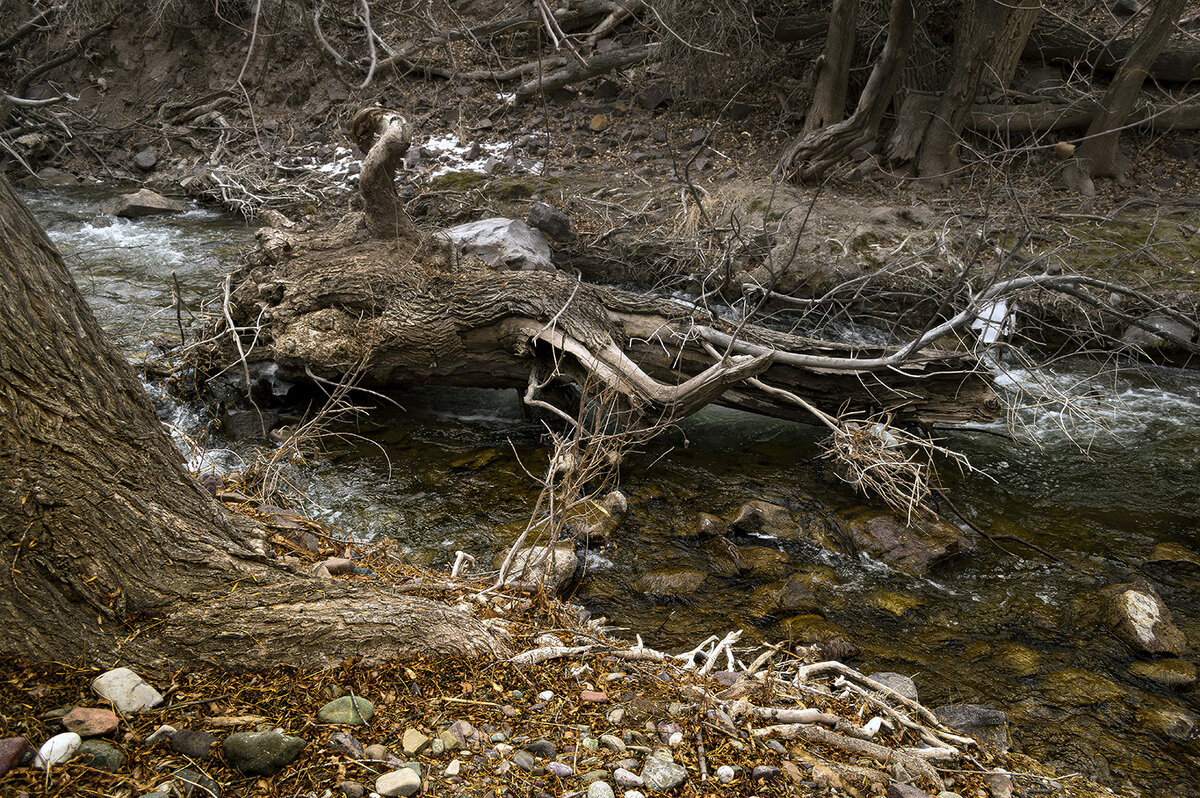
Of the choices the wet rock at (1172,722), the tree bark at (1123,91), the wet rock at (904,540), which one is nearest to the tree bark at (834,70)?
the tree bark at (1123,91)

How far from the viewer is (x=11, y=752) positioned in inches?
68.0

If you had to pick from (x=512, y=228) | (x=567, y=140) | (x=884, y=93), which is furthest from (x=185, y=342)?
(x=884, y=93)

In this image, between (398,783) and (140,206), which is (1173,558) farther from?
(140,206)

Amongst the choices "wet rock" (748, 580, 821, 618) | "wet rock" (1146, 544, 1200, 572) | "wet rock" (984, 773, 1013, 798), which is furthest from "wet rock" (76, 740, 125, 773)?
"wet rock" (1146, 544, 1200, 572)

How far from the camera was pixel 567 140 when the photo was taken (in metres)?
11.6

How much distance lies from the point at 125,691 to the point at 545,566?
1.79 meters

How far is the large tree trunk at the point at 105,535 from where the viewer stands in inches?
77.9

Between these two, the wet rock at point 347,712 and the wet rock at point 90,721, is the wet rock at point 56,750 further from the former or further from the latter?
the wet rock at point 347,712

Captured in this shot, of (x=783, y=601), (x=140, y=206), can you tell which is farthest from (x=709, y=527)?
(x=140, y=206)

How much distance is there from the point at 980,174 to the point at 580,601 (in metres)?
8.26

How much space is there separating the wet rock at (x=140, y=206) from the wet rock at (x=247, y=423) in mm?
5815

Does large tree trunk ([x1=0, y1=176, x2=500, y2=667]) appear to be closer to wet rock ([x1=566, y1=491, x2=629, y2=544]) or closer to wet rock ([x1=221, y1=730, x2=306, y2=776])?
wet rock ([x1=221, y1=730, x2=306, y2=776])

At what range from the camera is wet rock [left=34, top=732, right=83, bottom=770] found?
1.76m

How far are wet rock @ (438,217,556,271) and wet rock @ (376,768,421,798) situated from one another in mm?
5963
